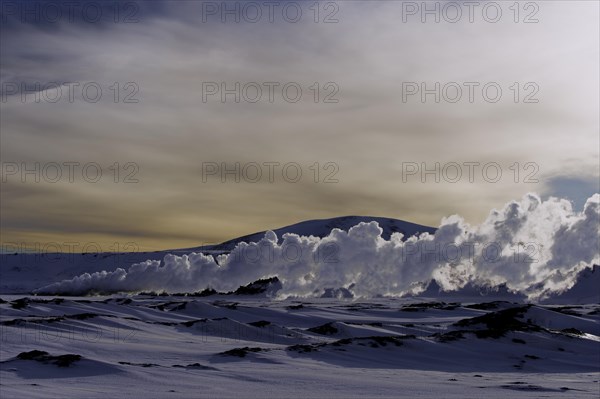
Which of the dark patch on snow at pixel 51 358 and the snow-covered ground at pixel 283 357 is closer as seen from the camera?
the snow-covered ground at pixel 283 357

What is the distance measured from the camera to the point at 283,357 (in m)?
54.2

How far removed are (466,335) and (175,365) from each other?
1386 inches

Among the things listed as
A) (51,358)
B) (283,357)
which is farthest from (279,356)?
(51,358)

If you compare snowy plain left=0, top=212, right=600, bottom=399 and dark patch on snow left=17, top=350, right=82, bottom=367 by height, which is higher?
dark patch on snow left=17, top=350, right=82, bottom=367

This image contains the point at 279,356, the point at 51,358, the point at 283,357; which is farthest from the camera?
the point at 279,356

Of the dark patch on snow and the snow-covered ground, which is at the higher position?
the dark patch on snow

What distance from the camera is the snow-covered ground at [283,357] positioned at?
124 ft

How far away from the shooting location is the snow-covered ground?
37.7 meters

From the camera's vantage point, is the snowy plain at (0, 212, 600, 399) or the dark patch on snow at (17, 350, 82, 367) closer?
the snowy plain at (0, 212, 600, 399)

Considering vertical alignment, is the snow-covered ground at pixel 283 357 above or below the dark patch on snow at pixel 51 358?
below

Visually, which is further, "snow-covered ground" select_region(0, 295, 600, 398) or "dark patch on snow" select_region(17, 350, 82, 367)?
"dark patch on snow" select_region(17, 350, 82, 367)

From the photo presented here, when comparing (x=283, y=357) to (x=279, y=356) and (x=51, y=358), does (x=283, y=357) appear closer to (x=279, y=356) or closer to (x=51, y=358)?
(x=279, y=356)

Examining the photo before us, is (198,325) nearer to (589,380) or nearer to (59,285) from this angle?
(589,380)

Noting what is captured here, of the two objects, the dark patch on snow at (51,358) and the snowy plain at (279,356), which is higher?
the dark patch on snow at (51,358)
